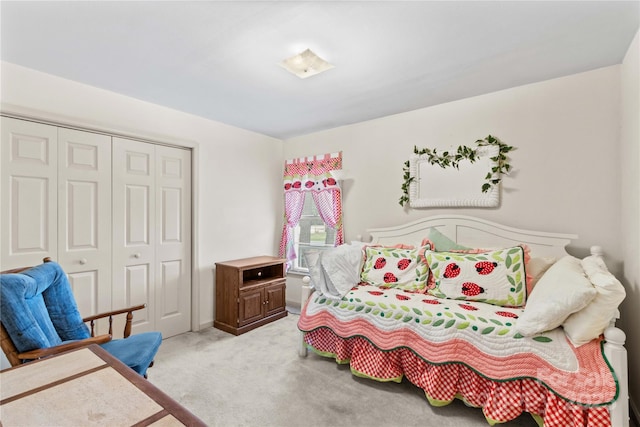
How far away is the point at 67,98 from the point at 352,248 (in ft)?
9.46

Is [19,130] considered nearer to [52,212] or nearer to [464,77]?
[52,212]

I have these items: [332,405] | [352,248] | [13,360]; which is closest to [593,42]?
[352,248]

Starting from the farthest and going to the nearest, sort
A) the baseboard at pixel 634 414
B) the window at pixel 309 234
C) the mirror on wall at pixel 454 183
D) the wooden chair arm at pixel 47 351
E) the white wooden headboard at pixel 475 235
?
1. the window at pixel 309 234
2. the mirror on wall at pixel 454 183
3. the white wooden headboard at pixel 475 235
4. the baseboard at pixel 634 414
5. the wooden chair arm at pixel 47 351

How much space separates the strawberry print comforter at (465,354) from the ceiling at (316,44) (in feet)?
6.05

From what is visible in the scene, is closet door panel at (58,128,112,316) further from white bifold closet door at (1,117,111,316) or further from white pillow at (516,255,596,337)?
white pillow at (516,255,596,337)

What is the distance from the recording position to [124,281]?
2.87 meters

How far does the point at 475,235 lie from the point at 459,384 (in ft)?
4.50

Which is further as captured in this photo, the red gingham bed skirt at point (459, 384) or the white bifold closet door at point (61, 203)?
the white bifold closet door at point (61, 203)

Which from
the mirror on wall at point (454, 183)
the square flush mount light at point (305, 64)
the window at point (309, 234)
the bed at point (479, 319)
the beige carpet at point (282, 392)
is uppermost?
the square flush mount light at point (305, 64)

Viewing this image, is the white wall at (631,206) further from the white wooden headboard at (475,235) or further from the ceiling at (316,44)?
the white wooden headboard at (475,235)

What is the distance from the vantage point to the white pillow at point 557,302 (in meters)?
1.63

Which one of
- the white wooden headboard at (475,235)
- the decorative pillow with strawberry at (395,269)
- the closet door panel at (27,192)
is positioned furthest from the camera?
the decorative pillow with strawberry at (395,269)

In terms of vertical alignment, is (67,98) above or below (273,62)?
below

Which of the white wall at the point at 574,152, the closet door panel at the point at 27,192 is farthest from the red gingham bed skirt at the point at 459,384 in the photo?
the closet door panel at the point at 27,192
